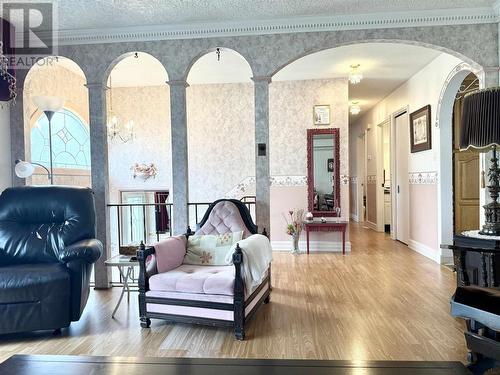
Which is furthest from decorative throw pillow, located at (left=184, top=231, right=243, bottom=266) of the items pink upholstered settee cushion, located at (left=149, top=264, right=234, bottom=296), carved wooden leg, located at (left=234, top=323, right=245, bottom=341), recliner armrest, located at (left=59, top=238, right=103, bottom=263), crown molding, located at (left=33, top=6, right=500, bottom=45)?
crown molding, located at (left=33, top=6, right=500, bottom=45)

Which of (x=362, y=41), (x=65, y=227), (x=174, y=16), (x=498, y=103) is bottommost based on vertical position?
(x=65, y=227)

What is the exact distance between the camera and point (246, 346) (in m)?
2.50

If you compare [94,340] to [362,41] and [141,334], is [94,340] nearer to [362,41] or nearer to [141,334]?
[141,334]

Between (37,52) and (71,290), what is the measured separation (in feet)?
9.35

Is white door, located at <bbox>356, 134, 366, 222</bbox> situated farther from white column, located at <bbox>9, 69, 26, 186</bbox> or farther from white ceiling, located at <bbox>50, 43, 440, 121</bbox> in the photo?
white column, located at <bbox>9, 69, 26, 186</bbox>

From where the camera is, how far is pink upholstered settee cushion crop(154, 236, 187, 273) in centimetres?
291

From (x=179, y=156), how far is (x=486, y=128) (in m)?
2.82

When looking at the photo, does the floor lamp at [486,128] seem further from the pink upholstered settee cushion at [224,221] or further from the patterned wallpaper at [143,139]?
the patterned wallpaper at [143,139]

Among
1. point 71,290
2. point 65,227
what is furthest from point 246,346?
point 65,227

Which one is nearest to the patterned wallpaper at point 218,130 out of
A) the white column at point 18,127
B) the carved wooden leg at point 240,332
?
the white column at point 18,127

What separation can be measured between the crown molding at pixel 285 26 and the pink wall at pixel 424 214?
235 centimetres

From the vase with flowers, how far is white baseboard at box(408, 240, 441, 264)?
1900 millimetres

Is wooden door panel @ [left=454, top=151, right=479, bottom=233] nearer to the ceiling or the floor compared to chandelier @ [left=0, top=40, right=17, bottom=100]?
nearer to the floor

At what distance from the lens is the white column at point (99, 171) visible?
12.8 feet
